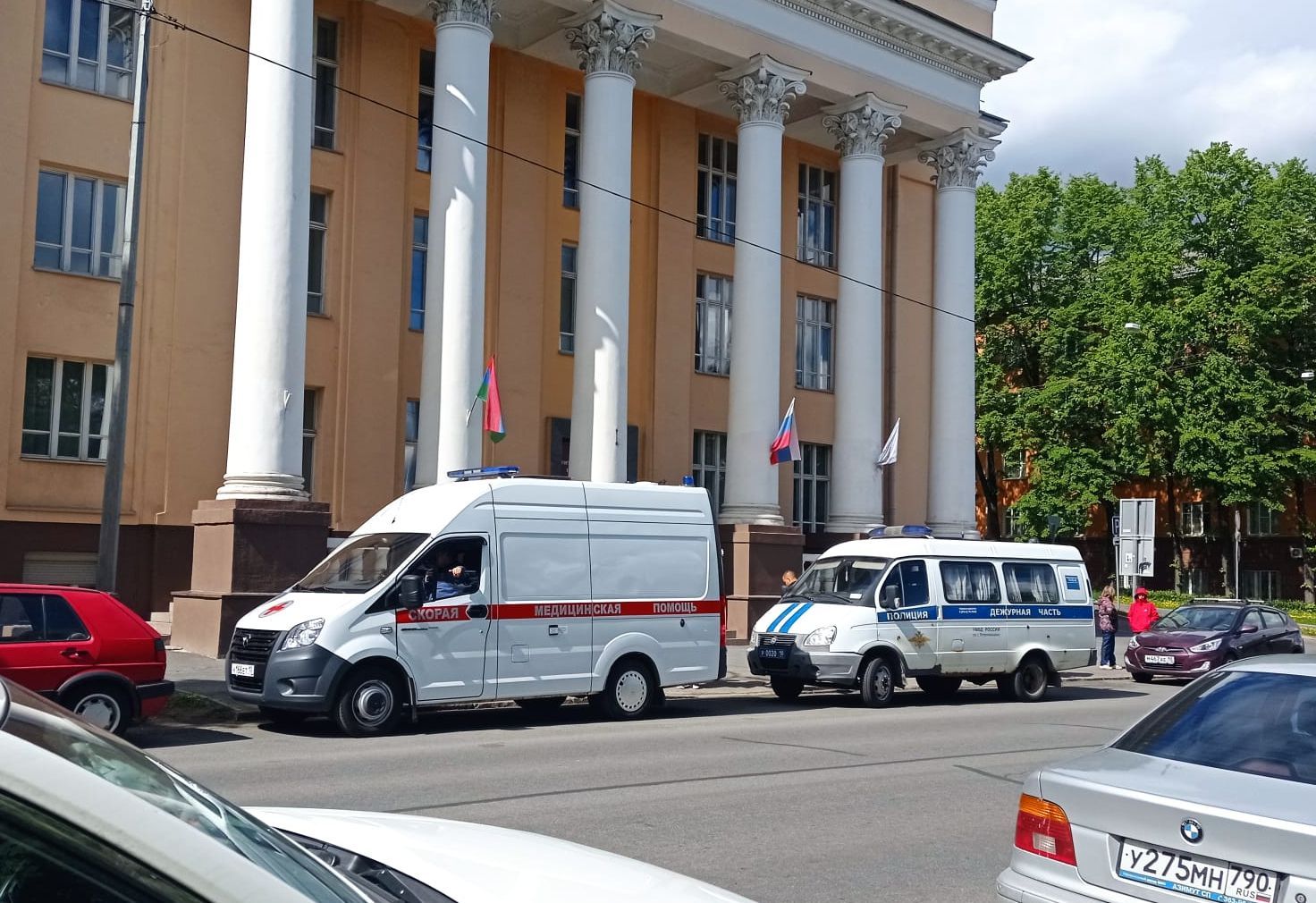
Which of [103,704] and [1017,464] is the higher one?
[1017,464]

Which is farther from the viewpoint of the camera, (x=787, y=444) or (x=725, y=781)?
(x=787, y=444)

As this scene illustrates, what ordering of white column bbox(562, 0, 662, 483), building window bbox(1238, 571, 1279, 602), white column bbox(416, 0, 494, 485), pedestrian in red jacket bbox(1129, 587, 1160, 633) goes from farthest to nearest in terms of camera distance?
building window bbox(1238, 571, 1279, 602) → pedestrian in red jacket bbox(1129, 587, 1160, 633) → white column bbox(562, 0, 662, 483) → white column bbox(416, 0, 494, 485)

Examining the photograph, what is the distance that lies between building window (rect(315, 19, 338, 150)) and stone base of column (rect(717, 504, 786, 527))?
1071cm

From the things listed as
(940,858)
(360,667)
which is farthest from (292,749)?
(940,858)

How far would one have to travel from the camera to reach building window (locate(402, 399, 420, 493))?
25.8m

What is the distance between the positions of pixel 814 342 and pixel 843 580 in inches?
589

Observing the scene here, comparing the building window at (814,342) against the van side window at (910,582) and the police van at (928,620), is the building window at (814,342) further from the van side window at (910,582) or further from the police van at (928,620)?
the van side window at (910,582)

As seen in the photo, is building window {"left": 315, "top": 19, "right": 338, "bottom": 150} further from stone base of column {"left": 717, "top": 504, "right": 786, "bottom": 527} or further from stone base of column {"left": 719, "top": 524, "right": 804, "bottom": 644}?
stone base of column {"left": 719, "top": 524, "right": 804, "bottom": 644}

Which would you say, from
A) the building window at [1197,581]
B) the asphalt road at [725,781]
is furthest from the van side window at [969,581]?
the building window at [1197,581]

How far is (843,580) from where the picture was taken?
19.0 meters

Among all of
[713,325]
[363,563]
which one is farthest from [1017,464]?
[363,563]

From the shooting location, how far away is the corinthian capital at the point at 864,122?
3011 cm

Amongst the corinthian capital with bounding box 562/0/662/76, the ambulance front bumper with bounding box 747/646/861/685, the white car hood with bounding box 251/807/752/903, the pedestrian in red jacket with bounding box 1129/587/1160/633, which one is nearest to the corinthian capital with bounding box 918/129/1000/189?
the corinthian capital with bounding box 562/0/662/76

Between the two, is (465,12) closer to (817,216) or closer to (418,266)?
(418,266)
